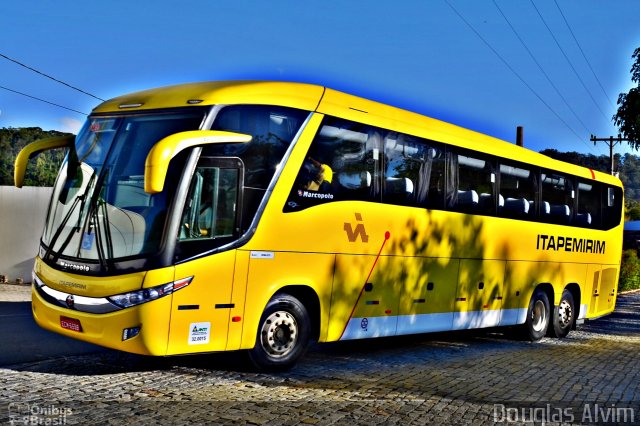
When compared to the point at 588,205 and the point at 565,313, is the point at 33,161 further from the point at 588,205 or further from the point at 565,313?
the point at 565,313

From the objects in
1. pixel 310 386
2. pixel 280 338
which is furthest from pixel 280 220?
pixel 310 386

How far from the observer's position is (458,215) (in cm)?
1276

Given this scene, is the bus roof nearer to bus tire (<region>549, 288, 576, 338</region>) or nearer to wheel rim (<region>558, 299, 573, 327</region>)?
bus tire (<region>549, 288, 576, 338</region>)

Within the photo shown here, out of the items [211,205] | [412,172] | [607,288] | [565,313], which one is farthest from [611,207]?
[211,205]

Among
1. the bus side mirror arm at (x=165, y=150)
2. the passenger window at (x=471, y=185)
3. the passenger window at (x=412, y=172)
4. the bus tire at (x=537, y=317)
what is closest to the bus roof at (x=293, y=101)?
the passenger window at (x=412, y=172)

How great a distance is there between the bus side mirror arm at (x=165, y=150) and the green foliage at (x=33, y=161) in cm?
2932

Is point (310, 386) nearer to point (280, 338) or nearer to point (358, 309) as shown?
point (280, 338)

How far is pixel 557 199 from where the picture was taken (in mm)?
15953

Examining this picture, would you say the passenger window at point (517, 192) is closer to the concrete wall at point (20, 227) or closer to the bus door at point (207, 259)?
the bus door at point (207, 259)

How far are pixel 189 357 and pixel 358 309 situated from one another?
245 centimetres

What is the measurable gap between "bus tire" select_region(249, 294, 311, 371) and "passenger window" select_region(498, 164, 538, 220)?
5835mm

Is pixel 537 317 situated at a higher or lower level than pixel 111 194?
lower

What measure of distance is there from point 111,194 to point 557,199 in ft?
34.8

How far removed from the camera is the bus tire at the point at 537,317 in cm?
1530
